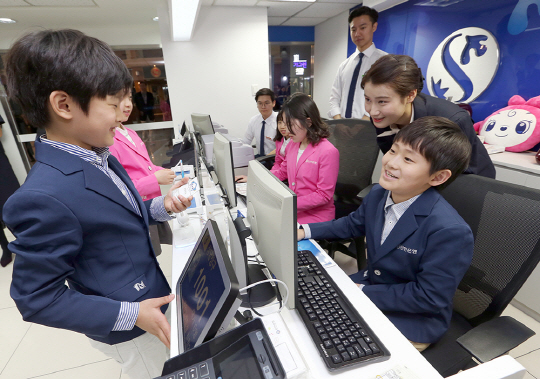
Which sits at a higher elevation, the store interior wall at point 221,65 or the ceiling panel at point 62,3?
the ceiling panel at point 62,3

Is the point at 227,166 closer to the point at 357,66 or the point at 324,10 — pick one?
the point at 357,66

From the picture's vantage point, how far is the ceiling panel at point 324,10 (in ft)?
13.1

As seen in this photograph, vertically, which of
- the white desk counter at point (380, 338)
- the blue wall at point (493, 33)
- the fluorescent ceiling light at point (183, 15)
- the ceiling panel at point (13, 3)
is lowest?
the white desk counter at point (380, 338)

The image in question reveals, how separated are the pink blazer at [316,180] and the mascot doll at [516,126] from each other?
147 cm

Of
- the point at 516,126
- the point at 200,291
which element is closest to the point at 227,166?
the point at 200,291

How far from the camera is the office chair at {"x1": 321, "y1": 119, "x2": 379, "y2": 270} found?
72.7 inches

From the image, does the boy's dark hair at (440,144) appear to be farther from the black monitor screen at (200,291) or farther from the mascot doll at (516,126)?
the mascot doll at (516,126)

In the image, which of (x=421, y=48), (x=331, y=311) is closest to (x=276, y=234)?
(x=331, y=311)

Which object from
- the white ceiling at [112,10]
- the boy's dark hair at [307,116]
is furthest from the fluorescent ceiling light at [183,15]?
the boy's dark hair at [307,116]

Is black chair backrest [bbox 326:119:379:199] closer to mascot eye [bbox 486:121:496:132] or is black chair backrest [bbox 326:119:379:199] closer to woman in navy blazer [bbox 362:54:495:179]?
woman in navy blazer [bbox 362:54:495:179]

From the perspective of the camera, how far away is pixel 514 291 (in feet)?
2.91

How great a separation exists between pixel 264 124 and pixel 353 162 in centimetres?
168

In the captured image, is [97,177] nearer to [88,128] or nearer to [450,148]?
[88,128]

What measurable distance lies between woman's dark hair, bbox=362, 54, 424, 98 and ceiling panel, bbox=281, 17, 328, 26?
415 cm
